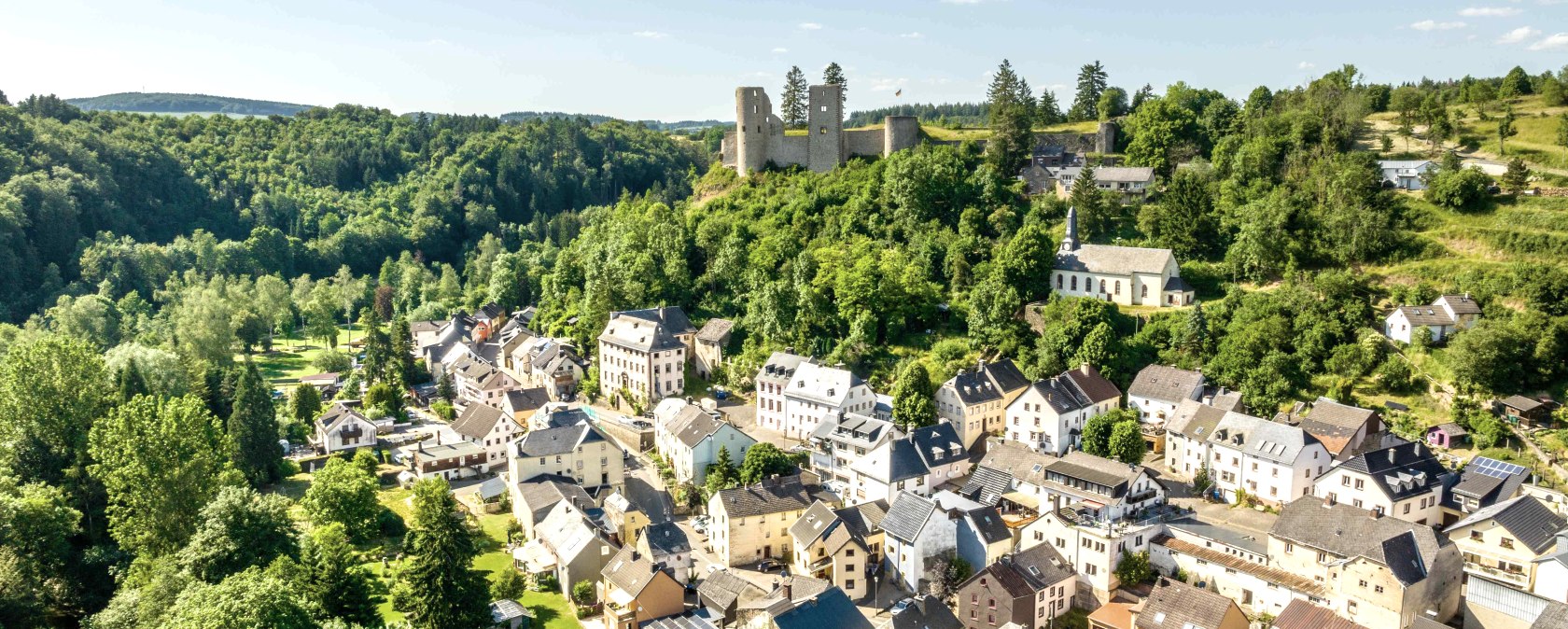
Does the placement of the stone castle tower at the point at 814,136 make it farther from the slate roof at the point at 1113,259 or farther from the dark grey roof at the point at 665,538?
the dark grey roof at the point at 665,538

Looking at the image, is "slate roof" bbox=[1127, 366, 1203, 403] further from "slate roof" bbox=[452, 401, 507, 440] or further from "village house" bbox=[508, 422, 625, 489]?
"slate roof" bbox=[452, 401, 507, 440]

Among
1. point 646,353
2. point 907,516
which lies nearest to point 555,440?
point 646,353

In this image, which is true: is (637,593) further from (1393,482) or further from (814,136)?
(814,136)

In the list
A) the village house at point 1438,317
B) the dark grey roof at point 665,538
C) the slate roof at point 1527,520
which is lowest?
the dark grey roof at point 665,538

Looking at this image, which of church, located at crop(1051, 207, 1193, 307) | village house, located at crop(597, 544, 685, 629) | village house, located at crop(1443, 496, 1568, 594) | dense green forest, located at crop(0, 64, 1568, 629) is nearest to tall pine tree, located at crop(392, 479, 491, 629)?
dense green forest, located at crop(0, 64, 1568, 629)

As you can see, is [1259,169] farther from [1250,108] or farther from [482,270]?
[482,270]

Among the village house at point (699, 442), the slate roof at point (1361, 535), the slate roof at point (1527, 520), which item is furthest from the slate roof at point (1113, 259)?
the slate roof at point (1527, 520)

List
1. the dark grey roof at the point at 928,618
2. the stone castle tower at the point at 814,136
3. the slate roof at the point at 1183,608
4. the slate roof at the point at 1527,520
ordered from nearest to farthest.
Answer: the slate roof at the point at 1183,608 → the slate roof at the point at 1527,520 → the dark grey roof at the point at 928,618 → the stone castle tower at the point at 814,136
